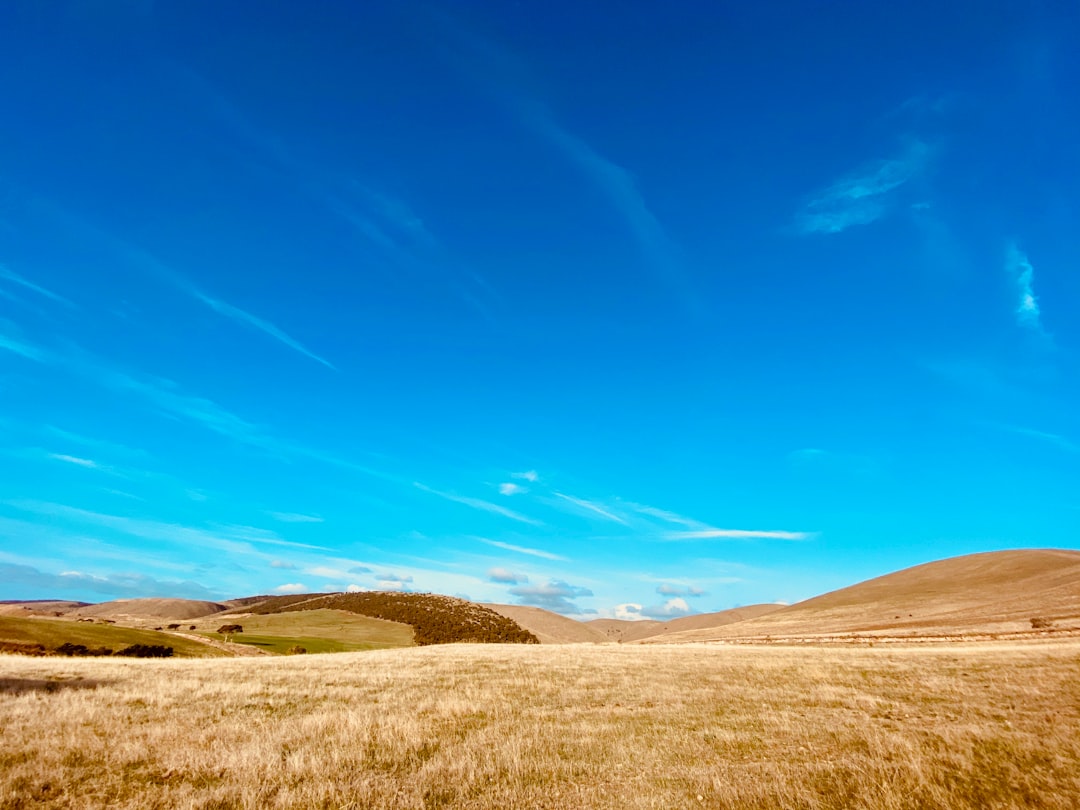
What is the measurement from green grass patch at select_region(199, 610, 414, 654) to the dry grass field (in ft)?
120

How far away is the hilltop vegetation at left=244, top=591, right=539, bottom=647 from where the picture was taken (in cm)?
8444

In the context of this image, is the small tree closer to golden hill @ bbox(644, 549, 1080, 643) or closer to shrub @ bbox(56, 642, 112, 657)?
shrub @ bbox(56, 642, 112, 657)

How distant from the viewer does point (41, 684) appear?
18.2 meters

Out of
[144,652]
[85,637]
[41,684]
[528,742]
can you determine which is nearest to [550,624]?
[85,637]

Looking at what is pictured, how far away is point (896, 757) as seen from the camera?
10680mm

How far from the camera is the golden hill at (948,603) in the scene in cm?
6906

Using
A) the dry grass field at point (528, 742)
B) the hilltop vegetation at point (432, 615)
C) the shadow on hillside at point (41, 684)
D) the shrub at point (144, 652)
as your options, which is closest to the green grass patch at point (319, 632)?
the hilltop vegetation at point (432, 615)

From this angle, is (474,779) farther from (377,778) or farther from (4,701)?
(4,701)

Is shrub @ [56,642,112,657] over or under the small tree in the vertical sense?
under

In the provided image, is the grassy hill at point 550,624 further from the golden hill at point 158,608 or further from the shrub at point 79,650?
the shrub at point 79,650

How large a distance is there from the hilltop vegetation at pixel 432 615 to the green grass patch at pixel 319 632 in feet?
13.2

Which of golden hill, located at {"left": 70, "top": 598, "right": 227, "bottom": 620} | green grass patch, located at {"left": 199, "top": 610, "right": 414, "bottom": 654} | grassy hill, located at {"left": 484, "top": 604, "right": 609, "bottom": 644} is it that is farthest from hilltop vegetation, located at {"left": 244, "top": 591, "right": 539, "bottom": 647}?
golden hill, located at {"left": 70, "top": 598, "right": 227, "bottom": 620}

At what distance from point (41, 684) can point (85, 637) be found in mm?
29414

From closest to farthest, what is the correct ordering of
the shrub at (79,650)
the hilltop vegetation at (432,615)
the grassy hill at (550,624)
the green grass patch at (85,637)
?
1. the shrub at (79,650)
2. the green grass patch at (85,637)
3. the hilltop vegetation at (432,615)
4. the grassy hill at (550,624)
